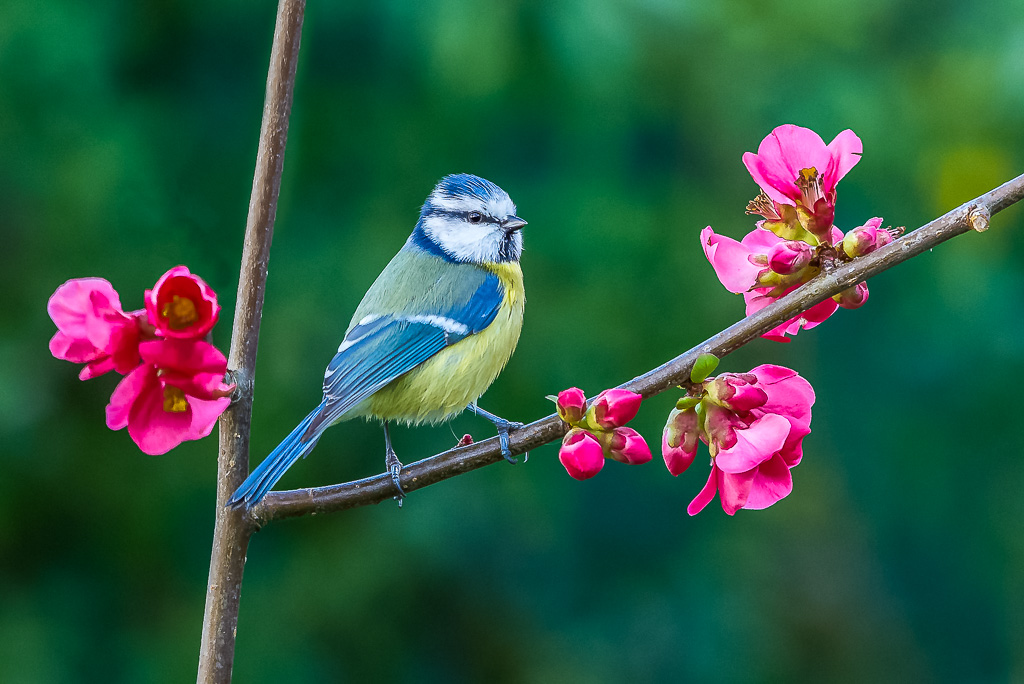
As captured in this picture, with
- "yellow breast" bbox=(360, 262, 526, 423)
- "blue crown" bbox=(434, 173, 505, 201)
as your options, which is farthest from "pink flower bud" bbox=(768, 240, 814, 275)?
"blue crown" bbox=(434, 173, 505, 201)

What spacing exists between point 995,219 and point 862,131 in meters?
0.35

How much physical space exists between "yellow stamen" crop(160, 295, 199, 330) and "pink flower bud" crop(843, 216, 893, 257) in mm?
497

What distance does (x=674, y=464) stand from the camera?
0.77 meters

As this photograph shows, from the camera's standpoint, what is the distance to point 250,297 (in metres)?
0.77

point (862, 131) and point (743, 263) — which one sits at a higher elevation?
point (862, 131)

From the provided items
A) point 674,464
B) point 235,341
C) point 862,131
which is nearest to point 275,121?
point 235,341

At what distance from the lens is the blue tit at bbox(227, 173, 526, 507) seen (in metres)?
1.27

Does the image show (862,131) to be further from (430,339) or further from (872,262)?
(872,262)

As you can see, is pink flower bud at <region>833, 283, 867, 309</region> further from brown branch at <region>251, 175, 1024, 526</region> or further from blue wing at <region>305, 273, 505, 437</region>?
blue wing at <region>305, 273, 505, 437</region>

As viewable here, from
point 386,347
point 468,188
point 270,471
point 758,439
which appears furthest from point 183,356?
point 468,188

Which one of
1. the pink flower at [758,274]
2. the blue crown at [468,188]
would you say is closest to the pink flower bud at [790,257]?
the pink flower at [758,274]

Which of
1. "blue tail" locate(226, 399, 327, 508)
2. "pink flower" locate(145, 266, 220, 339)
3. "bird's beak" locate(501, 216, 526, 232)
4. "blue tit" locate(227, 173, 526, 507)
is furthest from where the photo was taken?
"bird's beak" locate(501, 216, 526, 232)

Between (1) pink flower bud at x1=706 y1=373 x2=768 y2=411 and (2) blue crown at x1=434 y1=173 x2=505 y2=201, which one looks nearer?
(1) pink flower bud at x1=706 y1=373 x2=768 y2=411

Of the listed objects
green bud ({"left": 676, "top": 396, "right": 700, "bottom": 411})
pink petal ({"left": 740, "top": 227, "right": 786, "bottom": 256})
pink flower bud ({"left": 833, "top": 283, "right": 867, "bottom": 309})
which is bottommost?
green bud ({"left": 676, "top": 396, "right": 700, "bottom": 411})
